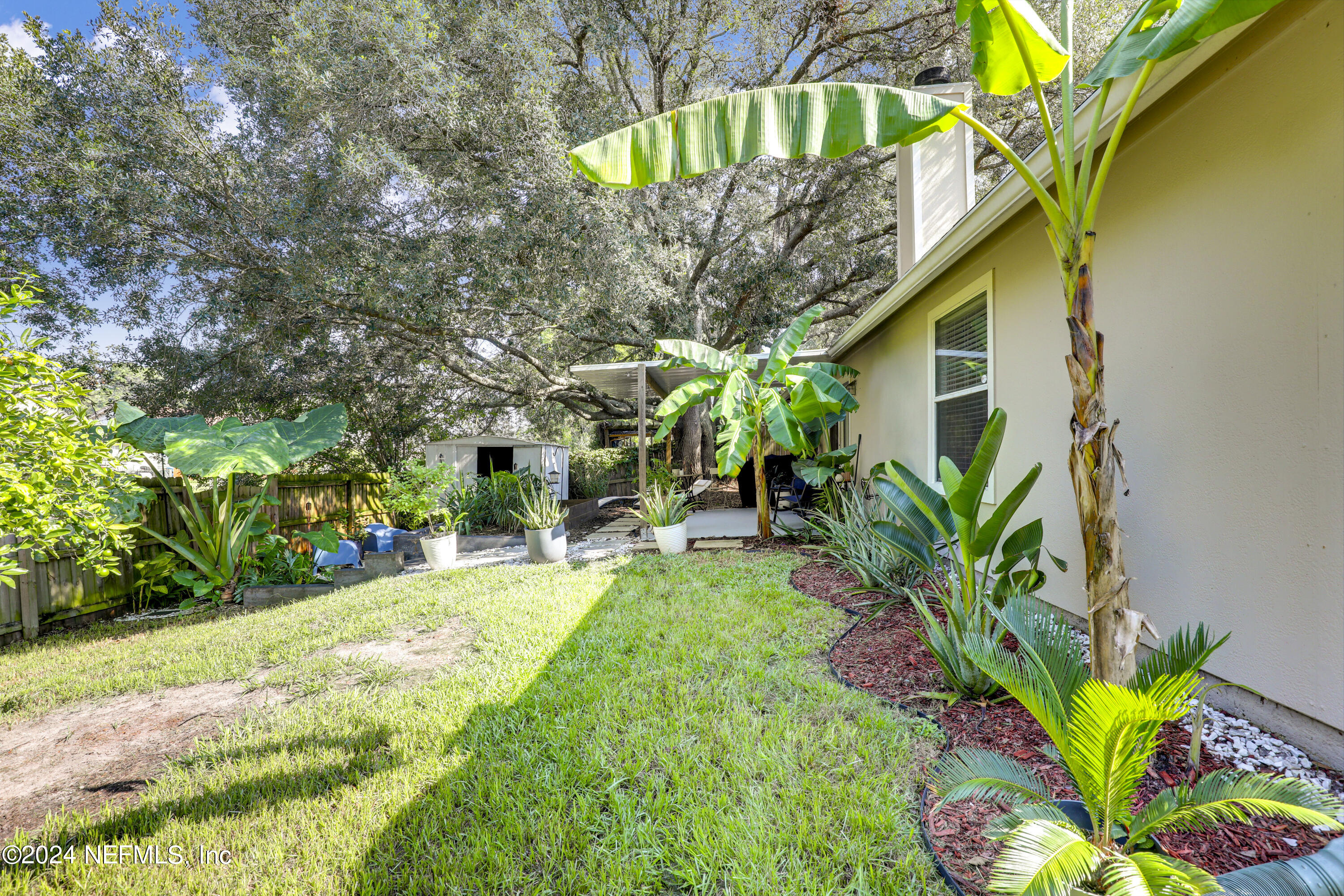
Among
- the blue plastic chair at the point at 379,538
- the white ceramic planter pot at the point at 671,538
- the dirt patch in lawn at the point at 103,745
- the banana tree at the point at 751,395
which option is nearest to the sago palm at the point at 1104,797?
the dirt patch in lawn at the point at 103,745

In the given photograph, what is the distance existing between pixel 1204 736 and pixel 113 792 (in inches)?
191

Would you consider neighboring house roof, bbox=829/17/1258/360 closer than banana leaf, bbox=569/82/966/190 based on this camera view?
Yes

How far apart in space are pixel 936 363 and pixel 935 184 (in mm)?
2681

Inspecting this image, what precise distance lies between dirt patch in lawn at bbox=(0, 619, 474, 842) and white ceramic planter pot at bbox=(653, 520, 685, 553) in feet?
11.0

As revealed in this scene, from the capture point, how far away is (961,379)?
5133mm

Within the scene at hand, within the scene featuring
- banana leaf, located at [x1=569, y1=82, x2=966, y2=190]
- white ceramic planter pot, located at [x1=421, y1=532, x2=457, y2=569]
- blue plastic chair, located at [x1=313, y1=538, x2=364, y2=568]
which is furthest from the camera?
blue plastic chair, located at [x1=313, y1=538, x2=364, y2=568]

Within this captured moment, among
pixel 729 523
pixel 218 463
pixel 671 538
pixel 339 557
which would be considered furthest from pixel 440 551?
pixel 729 523

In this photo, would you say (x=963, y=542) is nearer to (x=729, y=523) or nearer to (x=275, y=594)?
(x=729, y=523)

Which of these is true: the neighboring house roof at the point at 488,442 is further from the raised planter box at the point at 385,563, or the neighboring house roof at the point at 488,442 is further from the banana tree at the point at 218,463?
the raised planter box at the point at 385,563

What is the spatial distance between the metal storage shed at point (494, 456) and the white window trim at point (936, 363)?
7.35 meters

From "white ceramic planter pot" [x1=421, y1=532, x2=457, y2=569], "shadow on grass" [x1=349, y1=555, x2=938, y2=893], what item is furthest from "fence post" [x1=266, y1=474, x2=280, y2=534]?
"shadow on grass" [x1=349, y1=555, x2=938, y2=893]

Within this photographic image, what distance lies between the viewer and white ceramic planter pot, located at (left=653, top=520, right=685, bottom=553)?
693 cm

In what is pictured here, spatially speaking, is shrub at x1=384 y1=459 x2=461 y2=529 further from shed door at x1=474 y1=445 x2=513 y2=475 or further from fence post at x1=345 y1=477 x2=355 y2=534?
shed door at x1=474 y1=445 x2=513 y2=475

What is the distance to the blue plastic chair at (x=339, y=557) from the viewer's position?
22.6 ft
